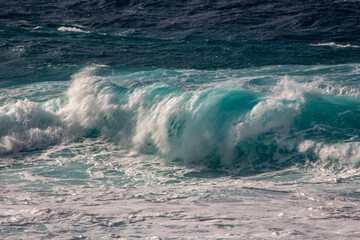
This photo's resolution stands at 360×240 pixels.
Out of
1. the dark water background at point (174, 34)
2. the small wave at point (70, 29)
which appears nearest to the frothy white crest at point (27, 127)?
the dark water background at point (174, 34)

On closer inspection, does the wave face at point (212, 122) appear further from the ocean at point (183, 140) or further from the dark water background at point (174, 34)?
the dark water background at point (174, 34)

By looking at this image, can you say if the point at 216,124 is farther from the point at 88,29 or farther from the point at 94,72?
the point at 88,29

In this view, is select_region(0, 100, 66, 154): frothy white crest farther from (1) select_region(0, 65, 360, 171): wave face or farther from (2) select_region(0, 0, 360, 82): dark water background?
(2) select_region(0, 0, 360, 82): dark water background

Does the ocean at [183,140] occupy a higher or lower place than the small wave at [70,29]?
lower

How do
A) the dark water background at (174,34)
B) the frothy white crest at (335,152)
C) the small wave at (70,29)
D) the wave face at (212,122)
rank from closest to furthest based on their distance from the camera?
the frothy white crest at (335,152) < the wave face at (212,122) < the dark water background at (174,34) < the small wave at (70,29)

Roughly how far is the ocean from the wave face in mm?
18

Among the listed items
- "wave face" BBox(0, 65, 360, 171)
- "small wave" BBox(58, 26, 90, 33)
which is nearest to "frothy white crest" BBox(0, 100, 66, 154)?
"wave face" BBox(0, 65, 360, 171)

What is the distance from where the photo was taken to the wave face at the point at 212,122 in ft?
15.1

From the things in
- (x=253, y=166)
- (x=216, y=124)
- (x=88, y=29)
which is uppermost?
(x=88, y=29)

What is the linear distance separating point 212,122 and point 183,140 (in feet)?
1.39

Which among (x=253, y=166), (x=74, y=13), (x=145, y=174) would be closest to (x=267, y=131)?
(x=253, y=166)

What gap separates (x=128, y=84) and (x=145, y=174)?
3384 millimetres

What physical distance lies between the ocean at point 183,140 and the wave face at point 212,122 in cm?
2

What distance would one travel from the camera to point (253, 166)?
14.7 feet
